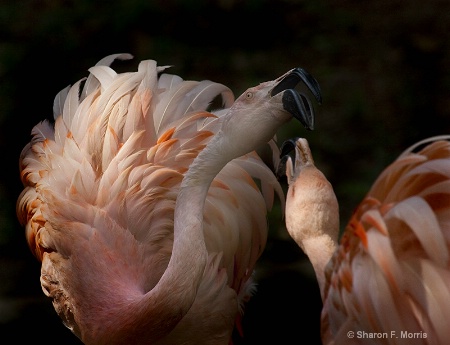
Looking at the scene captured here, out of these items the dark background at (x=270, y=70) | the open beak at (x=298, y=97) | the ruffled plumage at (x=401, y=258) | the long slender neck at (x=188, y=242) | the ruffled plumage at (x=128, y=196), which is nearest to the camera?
the ruffled plumage at (x=401, y=258)

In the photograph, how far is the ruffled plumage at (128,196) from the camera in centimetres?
301

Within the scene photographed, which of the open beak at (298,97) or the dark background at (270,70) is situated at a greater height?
the open beak at (298,97)

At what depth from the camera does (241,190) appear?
3.31 m

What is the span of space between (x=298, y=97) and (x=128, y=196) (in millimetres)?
947

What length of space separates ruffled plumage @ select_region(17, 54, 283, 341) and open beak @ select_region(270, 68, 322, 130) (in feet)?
2.71

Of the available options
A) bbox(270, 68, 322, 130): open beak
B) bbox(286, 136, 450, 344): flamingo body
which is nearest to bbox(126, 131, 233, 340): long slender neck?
bbox(270, 68, 322, 130): open beak

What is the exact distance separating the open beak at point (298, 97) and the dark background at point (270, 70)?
1.61 meters

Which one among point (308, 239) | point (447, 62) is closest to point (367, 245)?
point (308, 239)

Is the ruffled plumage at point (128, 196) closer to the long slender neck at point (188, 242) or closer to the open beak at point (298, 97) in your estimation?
the long slender neck at point (188, 242)

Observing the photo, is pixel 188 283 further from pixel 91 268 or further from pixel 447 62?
pixel 447 62

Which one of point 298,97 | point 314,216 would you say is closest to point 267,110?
point 298,97

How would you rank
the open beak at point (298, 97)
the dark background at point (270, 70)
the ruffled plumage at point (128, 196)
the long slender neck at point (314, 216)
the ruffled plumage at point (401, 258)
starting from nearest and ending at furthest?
the ruffled plumage at point (401, 258) < the open beak at point (298, 97) < the long slender neck at point (314, 216) < the ruffled plumage at point (128, 196) < the dark background at point (270, 70)

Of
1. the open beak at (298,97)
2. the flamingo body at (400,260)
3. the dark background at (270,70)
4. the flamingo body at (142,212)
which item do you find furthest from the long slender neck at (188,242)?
the dark background at (270,70)

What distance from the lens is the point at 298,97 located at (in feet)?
7.66
